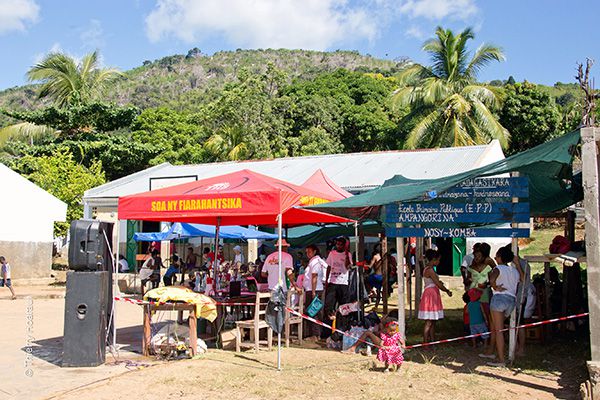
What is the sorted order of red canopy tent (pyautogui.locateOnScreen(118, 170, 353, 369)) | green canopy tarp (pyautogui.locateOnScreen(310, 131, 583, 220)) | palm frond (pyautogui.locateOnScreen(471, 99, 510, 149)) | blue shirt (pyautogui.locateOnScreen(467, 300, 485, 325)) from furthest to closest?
palm frond (pyautogui.locateOnScreen(471, 99, 510, 149)) < blue shirt (pyautogui.locateOnScreen(467, 300, 485, 325)) < red canopy tent (pyautogui.locateOnScreen(118, 170, 353, 369)) < green canopy tarp (pyautogui.locateOnScreen(310, 131, 583, 220))

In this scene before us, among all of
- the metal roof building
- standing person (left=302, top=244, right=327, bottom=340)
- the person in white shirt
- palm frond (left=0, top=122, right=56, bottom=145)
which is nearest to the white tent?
the person in white shirt

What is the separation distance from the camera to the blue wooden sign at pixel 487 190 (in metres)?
8.16

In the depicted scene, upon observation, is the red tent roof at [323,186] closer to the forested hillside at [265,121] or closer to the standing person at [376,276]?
the standing person at [376,276]

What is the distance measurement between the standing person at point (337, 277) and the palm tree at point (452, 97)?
20.5m

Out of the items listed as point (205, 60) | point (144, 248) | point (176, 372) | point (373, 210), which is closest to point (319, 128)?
point (144, 248)

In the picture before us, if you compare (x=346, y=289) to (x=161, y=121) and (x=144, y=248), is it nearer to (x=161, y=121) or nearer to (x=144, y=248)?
(x=144, y=248)

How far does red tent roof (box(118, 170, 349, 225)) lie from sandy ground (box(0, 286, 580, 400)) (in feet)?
7.20

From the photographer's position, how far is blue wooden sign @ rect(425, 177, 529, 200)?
8164 mm

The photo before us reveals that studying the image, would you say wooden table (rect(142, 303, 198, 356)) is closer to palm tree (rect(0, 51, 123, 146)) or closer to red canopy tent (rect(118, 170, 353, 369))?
red canopy tent (rect(118, 170, 353, 369))

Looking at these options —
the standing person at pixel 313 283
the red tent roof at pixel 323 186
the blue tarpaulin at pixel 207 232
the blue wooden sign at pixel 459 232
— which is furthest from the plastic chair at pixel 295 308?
the blue tarpaulin at pixel 207 232

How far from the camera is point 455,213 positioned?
28.4 feet

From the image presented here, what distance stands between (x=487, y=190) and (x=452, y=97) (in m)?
21.9

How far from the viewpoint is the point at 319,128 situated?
37.0 m

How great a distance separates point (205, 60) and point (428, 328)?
140149 millimetres
